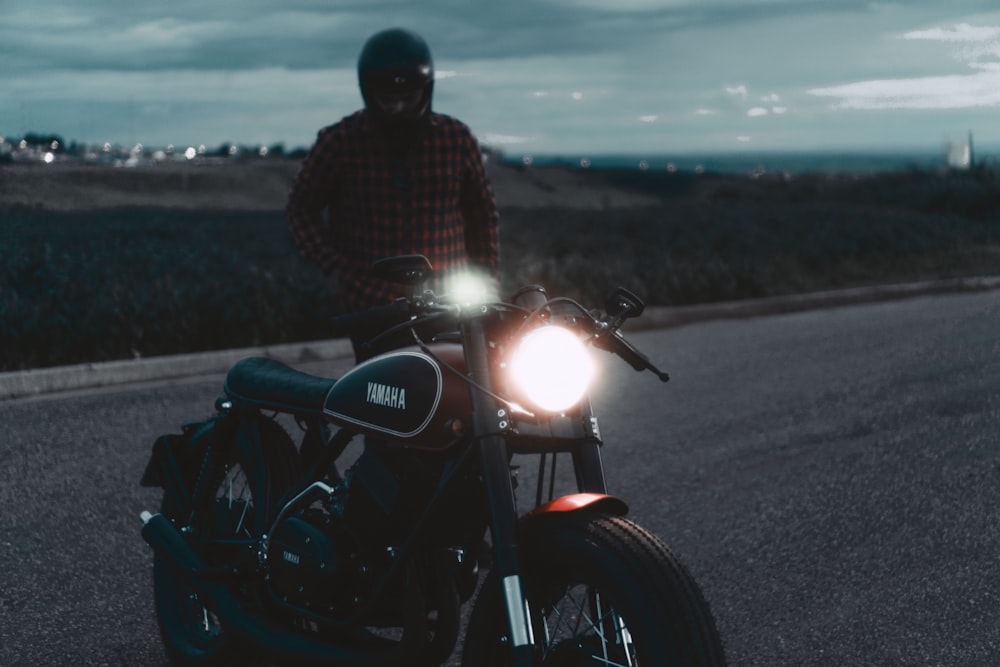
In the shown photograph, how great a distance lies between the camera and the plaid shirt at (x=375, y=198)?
459 centimetres

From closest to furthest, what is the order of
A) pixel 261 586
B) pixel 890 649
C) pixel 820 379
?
1. pixel 261 586
2. pixel 890 649
3. pixel 820 379

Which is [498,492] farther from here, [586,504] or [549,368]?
[549,368]

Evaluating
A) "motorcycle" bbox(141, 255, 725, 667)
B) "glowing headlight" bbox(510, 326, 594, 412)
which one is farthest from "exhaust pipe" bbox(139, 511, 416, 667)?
"glowing headlight" bbox(510, 326, 594, 412)

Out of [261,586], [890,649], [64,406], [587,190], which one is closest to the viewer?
[261,586]

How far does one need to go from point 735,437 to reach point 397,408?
4993 millimetres

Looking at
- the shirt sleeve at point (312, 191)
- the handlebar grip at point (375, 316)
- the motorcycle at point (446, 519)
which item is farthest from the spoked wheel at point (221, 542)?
the shirt sleeve at point (312, 191)

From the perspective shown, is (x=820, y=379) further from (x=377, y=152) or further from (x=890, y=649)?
(x=377, y=152)

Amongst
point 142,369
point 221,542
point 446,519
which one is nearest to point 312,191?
point 221,542

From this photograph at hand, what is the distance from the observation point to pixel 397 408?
3178 mm

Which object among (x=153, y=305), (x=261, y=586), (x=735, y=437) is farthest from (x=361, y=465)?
(x=153, y=305)

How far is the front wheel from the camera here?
8.92ft

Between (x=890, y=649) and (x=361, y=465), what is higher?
(x=361, y=465)

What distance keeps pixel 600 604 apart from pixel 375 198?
2170mm

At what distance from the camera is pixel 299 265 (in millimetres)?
15969
